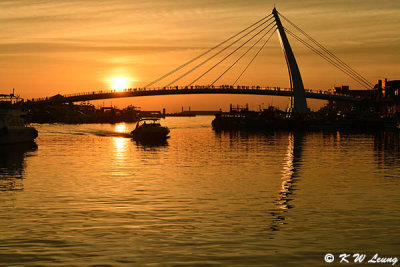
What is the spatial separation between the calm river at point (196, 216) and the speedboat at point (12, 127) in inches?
1173

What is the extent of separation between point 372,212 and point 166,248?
8752 mm

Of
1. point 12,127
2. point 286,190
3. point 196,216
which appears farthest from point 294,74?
point 196,216

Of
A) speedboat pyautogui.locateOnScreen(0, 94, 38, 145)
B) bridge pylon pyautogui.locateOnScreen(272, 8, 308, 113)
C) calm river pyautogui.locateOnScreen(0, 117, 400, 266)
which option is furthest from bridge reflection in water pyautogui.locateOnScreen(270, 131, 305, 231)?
bridge pylon pyautogui.locateOnScreen(272, 8, 308, 113)

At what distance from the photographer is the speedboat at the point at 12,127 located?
220ft

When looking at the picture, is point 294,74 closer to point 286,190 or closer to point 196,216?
point 286,190

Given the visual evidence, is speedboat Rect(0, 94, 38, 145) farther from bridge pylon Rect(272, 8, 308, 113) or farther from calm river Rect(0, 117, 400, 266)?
bridge pylon Rect(272, 8, 308, 113)

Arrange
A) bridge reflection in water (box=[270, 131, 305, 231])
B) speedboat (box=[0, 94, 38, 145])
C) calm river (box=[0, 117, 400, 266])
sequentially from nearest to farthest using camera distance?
calm river (box=[0, 117, 400, 266]) < bridge reflection in water (box=[270, 131, 305, 231]) < speedboat (box=[0, 94, 38, 145])

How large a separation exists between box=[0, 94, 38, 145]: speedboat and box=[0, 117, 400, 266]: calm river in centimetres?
2979

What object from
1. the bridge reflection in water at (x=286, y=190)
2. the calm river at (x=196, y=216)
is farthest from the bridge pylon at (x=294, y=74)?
the calm river at (x=196, y=216)

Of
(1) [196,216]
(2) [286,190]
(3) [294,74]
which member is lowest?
(2) [286,190]

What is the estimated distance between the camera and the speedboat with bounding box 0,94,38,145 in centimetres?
6712

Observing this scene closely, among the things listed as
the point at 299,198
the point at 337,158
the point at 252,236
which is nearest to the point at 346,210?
the point at 299,198

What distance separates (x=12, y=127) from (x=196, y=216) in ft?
174

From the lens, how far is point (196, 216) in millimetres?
21094
